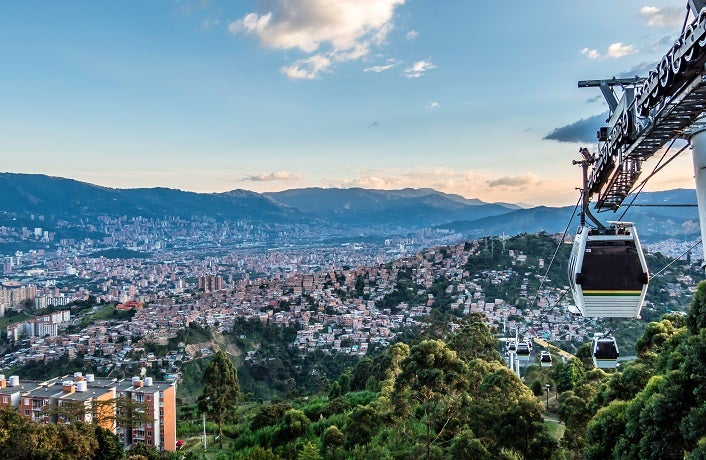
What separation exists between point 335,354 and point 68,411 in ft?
66.4

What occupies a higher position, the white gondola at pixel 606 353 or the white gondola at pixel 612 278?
the white gondola at pixel 612 278

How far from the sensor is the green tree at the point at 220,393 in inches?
554

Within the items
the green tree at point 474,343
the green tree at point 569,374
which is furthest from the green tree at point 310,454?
the green tree at point 569,374

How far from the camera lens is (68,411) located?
12.4 metres

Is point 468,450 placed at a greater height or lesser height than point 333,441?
greater

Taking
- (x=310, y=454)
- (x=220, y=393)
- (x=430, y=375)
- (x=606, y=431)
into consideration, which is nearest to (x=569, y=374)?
(x=310, y=454)

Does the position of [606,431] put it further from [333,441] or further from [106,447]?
[106,447]

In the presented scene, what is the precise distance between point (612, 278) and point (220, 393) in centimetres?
1246

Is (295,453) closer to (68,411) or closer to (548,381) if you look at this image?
(68,411)

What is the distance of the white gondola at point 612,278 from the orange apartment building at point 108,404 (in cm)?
1229

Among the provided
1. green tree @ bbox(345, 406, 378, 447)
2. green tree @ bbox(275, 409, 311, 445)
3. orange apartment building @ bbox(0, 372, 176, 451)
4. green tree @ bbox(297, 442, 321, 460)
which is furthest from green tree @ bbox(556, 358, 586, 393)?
orange apartment building @ bbox(0, 372, 176, 451)

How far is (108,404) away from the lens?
43.3 feet

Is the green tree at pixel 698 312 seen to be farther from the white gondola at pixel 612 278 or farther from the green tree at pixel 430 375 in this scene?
the green tree at pixel 430 375

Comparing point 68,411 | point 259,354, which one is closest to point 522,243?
point 259,354
